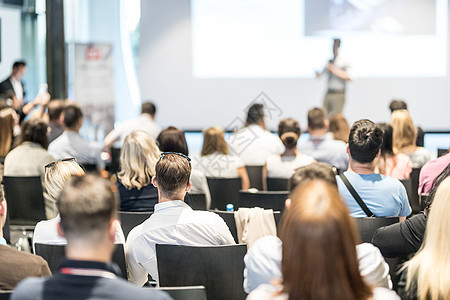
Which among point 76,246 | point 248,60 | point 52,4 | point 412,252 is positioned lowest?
A: point 412,252

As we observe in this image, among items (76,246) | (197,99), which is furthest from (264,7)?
(76,246)

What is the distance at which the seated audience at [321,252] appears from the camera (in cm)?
149

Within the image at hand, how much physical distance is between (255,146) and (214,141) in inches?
42.9

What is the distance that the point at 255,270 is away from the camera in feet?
6.82

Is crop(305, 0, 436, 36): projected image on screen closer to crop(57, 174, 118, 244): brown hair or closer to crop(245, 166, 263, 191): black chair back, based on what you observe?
crop(245, 166, 263, 191): black chair back

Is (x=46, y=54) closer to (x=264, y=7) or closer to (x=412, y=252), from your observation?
(x=264, y=7)

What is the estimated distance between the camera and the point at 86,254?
1.60m

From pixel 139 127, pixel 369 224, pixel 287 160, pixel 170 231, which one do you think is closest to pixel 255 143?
pixel 287 160

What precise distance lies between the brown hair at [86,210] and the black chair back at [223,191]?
338cm

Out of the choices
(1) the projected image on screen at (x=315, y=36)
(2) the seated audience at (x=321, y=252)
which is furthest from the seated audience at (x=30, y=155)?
(1) the projected image on screen at (x=315, y=36)

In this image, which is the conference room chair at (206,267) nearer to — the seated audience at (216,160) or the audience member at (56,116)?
the seated audience at (216,160)

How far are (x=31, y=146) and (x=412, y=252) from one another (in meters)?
3.48

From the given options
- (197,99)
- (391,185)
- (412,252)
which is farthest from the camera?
(197,99)

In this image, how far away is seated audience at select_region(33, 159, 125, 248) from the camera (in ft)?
9.96
